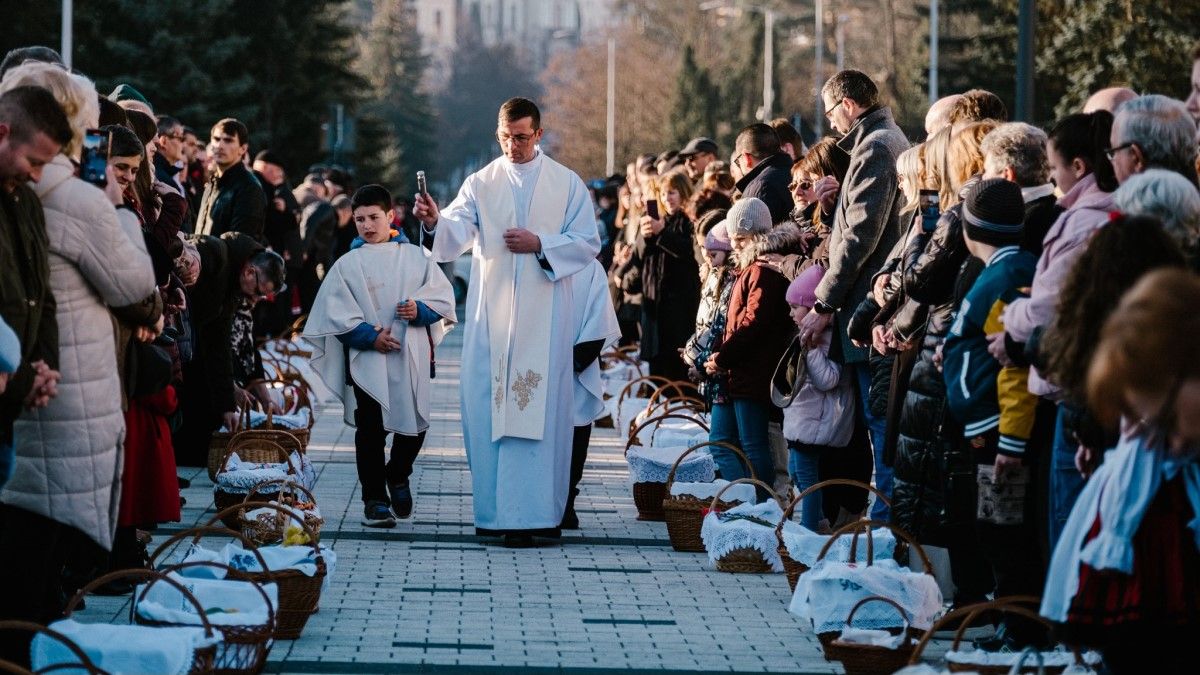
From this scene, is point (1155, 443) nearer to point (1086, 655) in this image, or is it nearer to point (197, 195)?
point (1086, 655)

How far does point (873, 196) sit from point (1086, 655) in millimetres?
4003

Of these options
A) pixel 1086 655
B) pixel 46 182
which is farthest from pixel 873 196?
pixel 46 182

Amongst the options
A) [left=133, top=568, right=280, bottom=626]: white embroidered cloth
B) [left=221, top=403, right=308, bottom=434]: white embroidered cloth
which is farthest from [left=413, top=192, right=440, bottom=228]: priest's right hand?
[left=133, top=568, right=280, bottom=626]: white embroidered cloth

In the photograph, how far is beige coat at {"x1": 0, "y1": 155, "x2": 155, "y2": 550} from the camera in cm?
628

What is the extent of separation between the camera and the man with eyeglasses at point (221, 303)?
35.8 feet

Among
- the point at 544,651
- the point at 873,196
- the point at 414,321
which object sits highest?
the point at 873,196

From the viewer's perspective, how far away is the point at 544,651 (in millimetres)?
7785

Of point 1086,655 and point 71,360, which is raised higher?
point 71,360

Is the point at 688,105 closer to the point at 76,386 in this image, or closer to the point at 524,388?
the point at 524,388

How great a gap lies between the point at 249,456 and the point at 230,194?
343 cm

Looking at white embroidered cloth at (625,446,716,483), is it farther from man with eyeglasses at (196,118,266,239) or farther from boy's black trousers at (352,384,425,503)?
man with eyeglasses at (196,118,266,239)

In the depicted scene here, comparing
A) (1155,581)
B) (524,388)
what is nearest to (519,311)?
(524,388)

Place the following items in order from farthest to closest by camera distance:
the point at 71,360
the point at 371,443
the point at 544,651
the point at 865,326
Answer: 1. the point at 371,443
2. the point at 865,326
3. the point at 544,651
4. the point at 71,360

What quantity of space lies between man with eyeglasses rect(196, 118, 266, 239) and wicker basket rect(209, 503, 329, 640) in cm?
650
